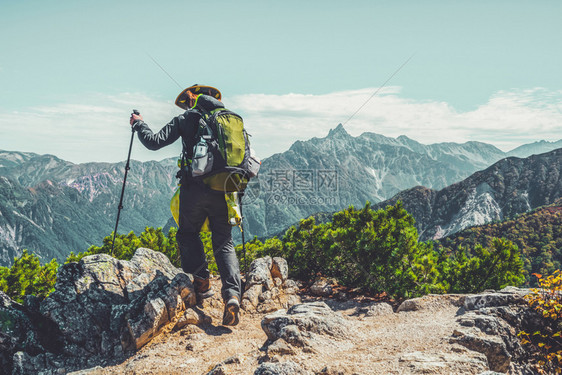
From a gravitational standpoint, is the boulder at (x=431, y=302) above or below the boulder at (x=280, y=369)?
below

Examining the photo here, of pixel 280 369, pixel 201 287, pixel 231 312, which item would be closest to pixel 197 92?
pixel 201 287

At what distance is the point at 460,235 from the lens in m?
135

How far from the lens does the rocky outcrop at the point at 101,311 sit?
6.35 meters

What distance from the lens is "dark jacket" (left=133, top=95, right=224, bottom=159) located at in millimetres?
7147

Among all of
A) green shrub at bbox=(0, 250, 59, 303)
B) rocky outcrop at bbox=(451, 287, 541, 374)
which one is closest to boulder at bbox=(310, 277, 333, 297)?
rocky outcrop at bbox=(451, 287, 541, 374)

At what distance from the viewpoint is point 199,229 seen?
25.8 feet

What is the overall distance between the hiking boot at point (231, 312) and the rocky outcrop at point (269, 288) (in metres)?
1.46

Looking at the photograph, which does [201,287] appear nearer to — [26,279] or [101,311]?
[101,311]

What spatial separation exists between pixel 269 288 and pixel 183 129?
15.8 feet

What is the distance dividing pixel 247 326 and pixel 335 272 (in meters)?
4.43

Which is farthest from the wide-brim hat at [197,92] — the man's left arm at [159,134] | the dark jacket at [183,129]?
the man's left arm at [159,134]

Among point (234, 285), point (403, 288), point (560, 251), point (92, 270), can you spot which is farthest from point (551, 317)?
point (560, 251)

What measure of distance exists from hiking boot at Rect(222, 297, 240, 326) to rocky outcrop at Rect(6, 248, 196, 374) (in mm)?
1011

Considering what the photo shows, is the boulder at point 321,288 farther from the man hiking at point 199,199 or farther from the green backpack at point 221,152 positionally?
the green backpack at point 221,152
